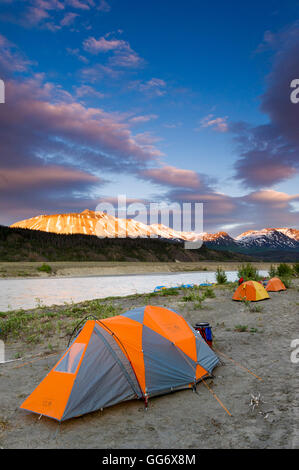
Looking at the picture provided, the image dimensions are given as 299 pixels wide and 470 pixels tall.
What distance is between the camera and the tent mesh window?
653 cm

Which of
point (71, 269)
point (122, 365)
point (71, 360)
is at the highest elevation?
point (71, 360)

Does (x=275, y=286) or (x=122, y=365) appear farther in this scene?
(x=275, y=286)

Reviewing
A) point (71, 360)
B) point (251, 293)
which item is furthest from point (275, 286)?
point (71, 360)

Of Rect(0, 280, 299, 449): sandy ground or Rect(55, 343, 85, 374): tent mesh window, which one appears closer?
Rect(0, 280, 299, 449): sandy ground

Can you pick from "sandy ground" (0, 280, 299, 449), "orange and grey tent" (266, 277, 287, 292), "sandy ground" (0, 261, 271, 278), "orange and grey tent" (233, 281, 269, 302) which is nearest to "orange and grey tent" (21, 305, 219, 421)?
"sandy ground" (0, 280, 299, 449)

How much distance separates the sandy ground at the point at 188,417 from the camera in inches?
202

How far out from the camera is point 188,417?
233 inches

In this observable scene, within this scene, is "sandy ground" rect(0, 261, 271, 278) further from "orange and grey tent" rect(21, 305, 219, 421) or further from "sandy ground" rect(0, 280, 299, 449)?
"orange and grey tent" rect(21, 305, 219, 421)

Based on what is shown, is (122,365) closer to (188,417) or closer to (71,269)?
(188,417)

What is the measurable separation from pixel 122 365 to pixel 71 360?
3.41 feet

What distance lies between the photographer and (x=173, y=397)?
6824 millimetres

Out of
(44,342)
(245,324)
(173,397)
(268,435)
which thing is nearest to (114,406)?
(173,397)

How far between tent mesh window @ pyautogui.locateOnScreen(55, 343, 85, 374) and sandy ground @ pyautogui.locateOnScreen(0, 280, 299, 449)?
0.89 m

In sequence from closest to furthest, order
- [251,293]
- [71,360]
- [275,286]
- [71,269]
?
[71,360]
[251,293]
[275,286]
[71,269]
